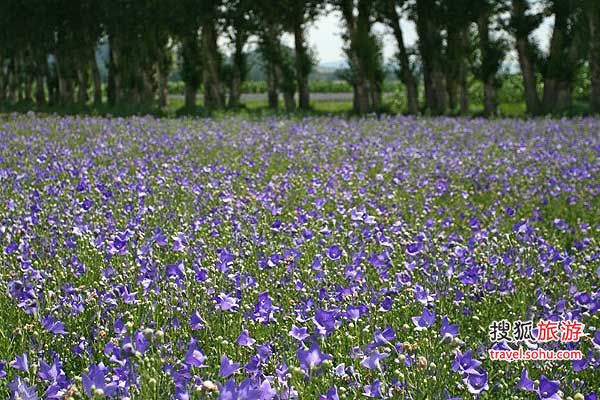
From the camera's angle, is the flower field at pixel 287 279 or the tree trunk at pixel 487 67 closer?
the flower field at pixel 287 279

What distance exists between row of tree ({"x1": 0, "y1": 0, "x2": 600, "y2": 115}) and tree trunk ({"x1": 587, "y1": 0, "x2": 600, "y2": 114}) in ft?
0.10

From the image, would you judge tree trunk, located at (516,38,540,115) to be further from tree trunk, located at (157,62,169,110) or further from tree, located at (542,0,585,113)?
tree trunk, located at (157,62,169,110)

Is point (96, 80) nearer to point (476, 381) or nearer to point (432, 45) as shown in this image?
point (432, 45)

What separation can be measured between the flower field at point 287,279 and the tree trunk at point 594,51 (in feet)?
44.9

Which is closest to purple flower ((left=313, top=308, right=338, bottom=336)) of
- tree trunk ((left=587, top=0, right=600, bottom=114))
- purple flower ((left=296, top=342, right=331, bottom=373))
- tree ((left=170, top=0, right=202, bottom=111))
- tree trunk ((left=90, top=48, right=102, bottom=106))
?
purple flower ((left=296, top=342, right=331, bottom=373))

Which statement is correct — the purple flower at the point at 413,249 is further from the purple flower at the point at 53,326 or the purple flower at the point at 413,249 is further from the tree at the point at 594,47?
the tree at the point at 594,47

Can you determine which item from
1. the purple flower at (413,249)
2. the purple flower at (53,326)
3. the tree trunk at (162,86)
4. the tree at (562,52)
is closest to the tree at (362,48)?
the tree at (562,52)

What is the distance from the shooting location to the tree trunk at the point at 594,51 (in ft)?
70.1

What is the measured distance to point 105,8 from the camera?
30.6m

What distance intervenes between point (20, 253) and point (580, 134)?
37.5 ft

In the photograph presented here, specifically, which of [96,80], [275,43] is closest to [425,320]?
[275,43]

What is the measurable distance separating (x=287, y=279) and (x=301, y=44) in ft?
82.9

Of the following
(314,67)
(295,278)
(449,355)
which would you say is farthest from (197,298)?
(314,67)

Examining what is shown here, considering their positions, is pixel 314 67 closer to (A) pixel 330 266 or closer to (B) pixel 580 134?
(B) pixel 580 134
